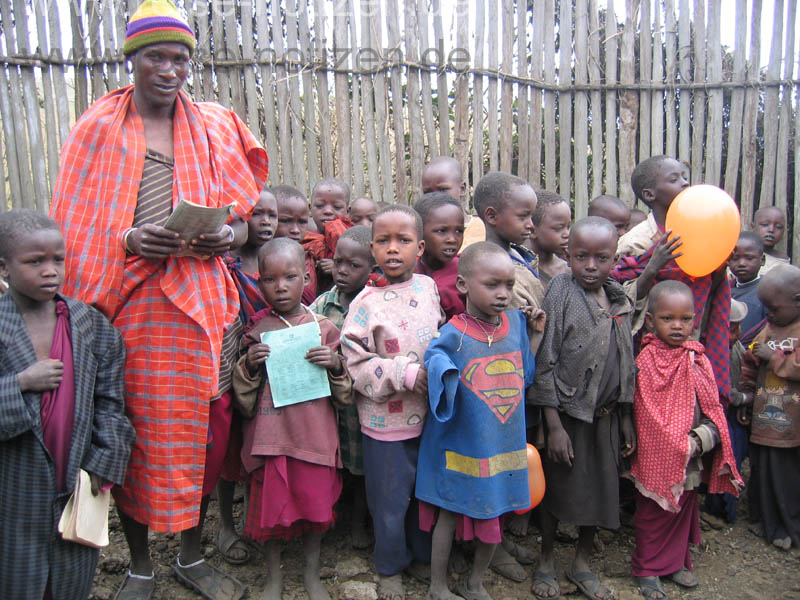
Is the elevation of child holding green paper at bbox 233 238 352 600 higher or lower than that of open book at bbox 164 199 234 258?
lower

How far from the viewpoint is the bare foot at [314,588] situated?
9.59 feet

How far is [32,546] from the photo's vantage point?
236 centimetres

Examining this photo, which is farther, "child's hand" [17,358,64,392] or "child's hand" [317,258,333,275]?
"child's hand" [317,258,333,275]

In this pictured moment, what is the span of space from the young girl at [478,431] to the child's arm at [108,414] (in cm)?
127

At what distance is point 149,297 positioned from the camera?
2.71 meters

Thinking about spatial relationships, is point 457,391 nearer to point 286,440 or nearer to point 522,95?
point 286,440

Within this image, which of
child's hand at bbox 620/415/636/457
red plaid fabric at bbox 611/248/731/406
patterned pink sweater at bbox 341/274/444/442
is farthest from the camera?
red plaid fabric at bbox 611/248/731/406

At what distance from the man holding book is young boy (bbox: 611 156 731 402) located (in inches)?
84.1

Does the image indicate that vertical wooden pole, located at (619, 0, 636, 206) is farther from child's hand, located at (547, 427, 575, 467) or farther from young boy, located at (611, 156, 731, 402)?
child's hand, located at (547, 427, 575, 467)

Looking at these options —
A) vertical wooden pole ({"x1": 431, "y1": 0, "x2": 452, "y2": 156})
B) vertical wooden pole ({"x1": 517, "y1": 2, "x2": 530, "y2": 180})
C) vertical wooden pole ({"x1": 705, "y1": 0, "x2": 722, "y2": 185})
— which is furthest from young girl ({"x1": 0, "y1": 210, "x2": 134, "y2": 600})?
vertical wooden pole ({"x1": 705, "y1": 0, "x2": 722, "y2": 185})

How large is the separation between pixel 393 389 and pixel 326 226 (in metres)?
1.58

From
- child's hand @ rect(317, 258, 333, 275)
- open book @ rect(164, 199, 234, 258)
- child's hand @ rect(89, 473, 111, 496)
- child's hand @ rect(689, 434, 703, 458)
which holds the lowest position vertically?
child's hand @ rect(689, 434, 703, 458)

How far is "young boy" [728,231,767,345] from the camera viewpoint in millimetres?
4344

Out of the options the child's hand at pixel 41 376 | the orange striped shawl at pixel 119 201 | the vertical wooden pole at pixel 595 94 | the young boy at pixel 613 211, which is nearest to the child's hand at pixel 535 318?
the orange striped shawl at pixel 119 201
